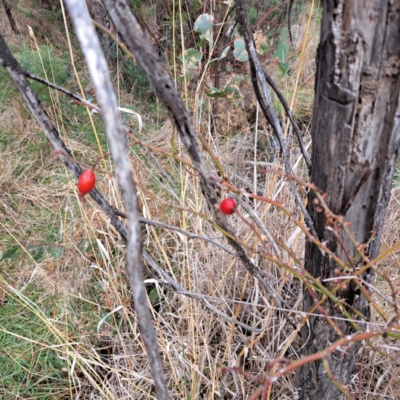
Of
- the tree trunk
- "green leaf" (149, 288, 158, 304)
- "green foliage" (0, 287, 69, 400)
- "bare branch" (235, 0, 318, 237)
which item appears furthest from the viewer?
"green leaf" (149, 288, 158, 304)

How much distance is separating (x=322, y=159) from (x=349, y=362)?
0.40 meters

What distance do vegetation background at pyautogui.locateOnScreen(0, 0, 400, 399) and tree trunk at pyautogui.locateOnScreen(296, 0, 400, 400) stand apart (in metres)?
0.16

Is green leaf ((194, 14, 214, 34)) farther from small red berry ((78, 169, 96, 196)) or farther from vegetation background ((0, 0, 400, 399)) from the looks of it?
small red berry ((78, 169, 96, 196))

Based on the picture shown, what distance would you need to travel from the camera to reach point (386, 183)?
1.54ft

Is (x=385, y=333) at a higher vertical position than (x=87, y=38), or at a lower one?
lower

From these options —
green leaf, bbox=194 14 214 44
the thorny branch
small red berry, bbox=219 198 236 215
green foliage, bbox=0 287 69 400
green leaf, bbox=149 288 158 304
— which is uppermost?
the thorny branch

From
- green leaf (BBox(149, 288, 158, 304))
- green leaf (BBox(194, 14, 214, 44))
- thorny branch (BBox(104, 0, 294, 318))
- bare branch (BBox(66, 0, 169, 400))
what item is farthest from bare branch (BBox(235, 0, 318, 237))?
green leaf (BBox(149, 288, 158, 304))

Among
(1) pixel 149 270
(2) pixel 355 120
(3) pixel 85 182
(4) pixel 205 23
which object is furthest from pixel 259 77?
(4) pixel 205 23

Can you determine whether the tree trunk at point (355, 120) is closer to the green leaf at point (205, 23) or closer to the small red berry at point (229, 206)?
the small red berry at point (229, 206)

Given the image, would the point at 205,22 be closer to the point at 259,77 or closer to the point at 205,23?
the point at 205,23

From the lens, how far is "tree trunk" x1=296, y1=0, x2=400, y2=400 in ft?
1.21

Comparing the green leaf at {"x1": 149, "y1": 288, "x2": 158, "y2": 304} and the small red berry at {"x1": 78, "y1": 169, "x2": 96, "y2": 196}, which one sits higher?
the small red berry at {"x1": 78, "y1": 169, "x2": 96, "y2": 196}

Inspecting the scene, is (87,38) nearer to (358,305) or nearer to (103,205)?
(103,205)

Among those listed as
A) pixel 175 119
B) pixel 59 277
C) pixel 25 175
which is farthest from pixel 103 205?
pixel 25 175
